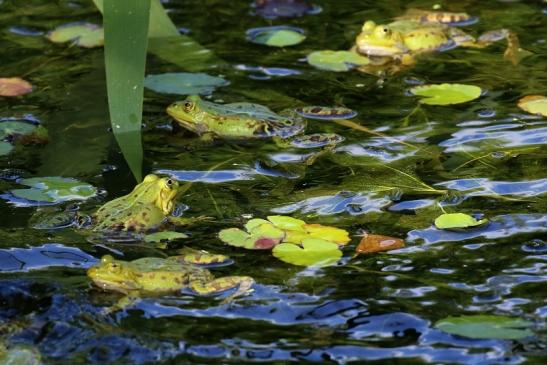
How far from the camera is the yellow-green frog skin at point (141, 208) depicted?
4141 millimetres

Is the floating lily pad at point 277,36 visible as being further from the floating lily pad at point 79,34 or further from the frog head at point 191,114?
the frog head at point 191,114

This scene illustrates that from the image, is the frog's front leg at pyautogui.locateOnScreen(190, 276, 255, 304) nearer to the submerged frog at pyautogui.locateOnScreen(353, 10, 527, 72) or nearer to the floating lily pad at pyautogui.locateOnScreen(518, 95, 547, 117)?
the floating lily pad at pyautogui.locateOnScreen(518, 95, 547, 117)

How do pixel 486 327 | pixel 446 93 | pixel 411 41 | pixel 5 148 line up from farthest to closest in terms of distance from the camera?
pixel 411 41
pixel 446 93
pixel 5 148
pixel 486 327

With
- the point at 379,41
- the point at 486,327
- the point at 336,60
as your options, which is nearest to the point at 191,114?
the point at 336,60

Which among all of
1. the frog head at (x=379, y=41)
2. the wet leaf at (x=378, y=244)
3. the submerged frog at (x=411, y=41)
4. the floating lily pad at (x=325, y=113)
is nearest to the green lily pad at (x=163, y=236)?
the wet leaf at (x=378, y=244)

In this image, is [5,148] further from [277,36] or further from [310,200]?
[277,36]

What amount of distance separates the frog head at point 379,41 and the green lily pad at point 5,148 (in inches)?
86.6

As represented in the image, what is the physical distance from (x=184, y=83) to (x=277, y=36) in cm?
91

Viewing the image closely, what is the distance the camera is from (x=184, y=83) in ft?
18.9

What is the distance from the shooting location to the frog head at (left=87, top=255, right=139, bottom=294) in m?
3.60

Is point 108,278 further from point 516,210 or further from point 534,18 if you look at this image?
point 534,18

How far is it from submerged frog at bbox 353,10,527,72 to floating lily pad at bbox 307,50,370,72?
6 cm

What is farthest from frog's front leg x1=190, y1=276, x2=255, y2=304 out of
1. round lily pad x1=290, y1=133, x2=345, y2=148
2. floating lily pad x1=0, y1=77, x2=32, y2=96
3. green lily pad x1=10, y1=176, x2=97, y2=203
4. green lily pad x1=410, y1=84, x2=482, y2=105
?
floating lily pad x1=0, y1=77, x2=32, y2=96

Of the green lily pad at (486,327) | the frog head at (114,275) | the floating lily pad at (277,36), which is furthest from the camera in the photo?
the floating lily pad at (277,36)
